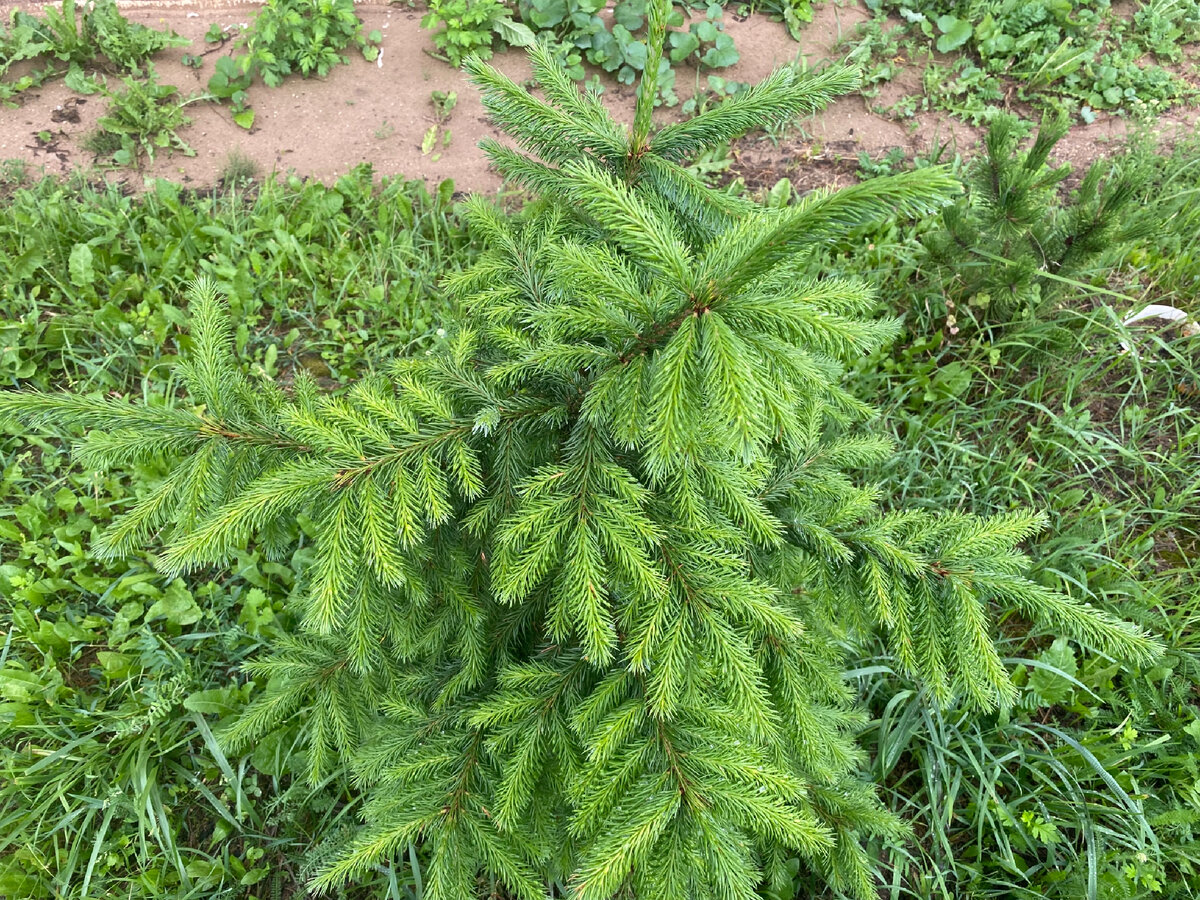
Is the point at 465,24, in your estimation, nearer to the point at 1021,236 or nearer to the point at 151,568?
the point at 1021,236

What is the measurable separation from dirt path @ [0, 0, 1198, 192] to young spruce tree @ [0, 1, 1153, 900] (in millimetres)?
2788

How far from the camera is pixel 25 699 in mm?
2451

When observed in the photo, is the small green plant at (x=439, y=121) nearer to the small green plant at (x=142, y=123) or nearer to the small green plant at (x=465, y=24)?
the small green plant at (x=465, y=24)

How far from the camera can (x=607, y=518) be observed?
1.21 m

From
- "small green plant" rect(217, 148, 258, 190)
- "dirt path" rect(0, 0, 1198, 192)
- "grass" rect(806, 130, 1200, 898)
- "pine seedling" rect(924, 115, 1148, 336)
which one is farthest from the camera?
"dirt path" rect(0, 0, 1198, 192)

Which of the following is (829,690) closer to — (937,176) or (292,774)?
(937,176)

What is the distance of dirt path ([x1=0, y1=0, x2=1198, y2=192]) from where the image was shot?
4000mm

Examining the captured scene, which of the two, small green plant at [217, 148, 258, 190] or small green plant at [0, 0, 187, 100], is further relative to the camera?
small green plant at [0, 0, 187, 100]

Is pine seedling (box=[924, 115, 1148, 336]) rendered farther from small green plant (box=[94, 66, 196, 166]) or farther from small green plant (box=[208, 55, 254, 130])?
small green plant (box=[94, 66, 196, 166])

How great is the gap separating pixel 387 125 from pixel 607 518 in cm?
A: 385

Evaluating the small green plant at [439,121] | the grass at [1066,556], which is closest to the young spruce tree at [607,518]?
the grass at [1066,556]

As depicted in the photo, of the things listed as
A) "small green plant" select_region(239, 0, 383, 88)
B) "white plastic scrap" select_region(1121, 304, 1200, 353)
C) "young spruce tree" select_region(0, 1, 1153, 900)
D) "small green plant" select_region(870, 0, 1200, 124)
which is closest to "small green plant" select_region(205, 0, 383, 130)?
"small green plant" select_region(239, 0, 383, 88)

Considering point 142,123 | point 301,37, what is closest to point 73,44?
point 142,123

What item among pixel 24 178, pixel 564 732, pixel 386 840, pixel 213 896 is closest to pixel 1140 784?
pixel 564 732
